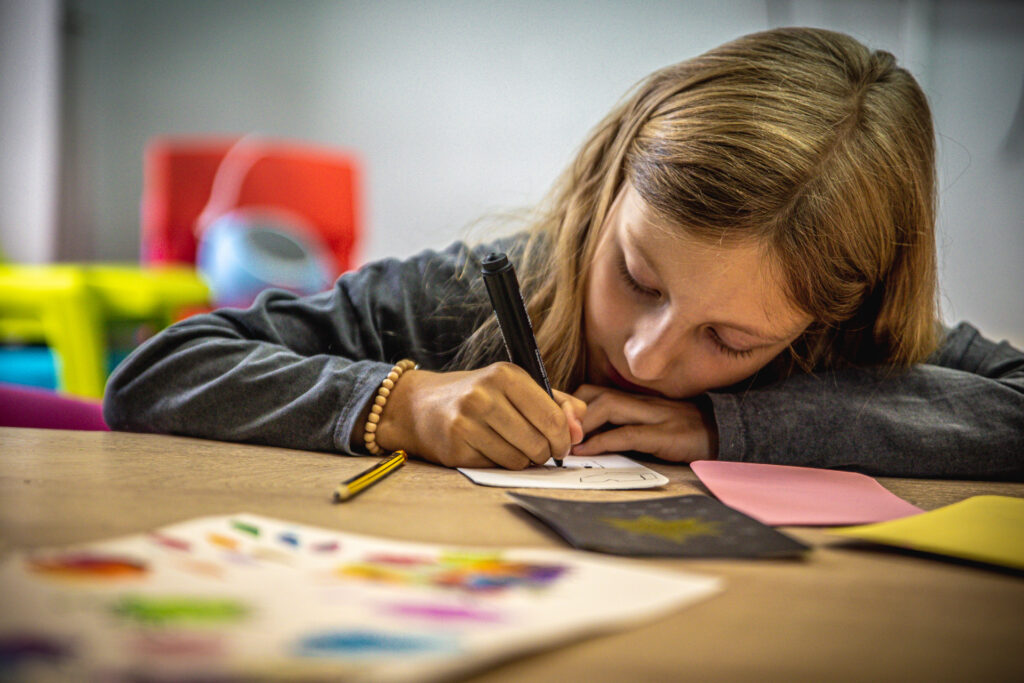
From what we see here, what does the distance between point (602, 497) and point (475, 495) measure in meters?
0.09

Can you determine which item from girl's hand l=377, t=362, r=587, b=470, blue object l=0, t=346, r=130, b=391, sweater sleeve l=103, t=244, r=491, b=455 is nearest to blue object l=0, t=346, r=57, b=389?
blue object l=0, t=346, r=130, b=391

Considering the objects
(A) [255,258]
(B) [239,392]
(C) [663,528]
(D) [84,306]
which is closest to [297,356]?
(B) [239,392]

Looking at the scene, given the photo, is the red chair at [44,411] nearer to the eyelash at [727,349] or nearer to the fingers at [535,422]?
the fingers at [535,422]

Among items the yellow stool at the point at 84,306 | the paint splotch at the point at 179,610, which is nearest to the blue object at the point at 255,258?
the yellow stool at the point at 84,306

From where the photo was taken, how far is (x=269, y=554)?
37cm

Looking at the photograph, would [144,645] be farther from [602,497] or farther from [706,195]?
[706,195]

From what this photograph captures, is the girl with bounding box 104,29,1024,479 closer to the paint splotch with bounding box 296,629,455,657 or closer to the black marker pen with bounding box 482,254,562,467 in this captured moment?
the black marker pen with bounding box 482,254,562,467

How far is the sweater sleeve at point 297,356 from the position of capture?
72 cm

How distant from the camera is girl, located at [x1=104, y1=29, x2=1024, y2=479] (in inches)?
28.1

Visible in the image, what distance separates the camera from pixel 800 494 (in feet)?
1.93

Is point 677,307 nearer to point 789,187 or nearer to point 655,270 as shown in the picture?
point 655,270

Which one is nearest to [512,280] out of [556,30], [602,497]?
[602,497]

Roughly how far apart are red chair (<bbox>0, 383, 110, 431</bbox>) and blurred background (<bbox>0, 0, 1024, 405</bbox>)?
2733 millimetres

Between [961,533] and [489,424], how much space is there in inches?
13.2
